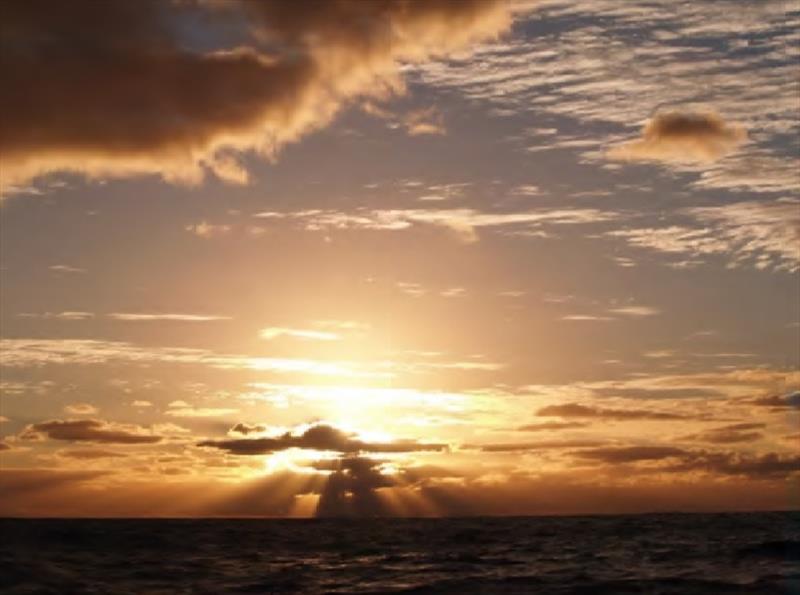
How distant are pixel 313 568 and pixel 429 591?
16.0 metres

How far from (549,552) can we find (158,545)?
3320 cm

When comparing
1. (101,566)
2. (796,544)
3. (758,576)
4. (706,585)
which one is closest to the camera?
(706,585)

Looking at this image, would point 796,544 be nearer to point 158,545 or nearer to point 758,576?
point 758,576

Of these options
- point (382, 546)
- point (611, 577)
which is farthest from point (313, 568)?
point (382, 546)

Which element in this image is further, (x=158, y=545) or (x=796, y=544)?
(x=158, y=545)

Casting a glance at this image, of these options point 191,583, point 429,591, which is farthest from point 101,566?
point 429,591

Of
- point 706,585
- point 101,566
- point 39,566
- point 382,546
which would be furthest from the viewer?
point 382,546

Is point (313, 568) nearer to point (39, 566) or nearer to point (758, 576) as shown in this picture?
point (39, 566)

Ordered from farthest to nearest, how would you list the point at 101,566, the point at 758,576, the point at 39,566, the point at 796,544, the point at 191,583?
the point at 796,544 < the point at 101,566 < the point at 39,566 < the point at 191,583 < the point at 758,576

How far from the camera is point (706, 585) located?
41.7 meters

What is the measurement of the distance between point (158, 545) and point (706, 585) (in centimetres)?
5200

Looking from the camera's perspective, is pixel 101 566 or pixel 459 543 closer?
pixel 101 566

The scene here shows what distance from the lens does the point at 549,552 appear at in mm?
67438

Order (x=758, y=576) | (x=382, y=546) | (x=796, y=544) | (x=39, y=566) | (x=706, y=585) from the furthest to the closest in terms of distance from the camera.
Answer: (x=382, y=546) < (x=796, y=544) < (x=39, y=566) < (x=758, y=576) < (x=706, y=585)
